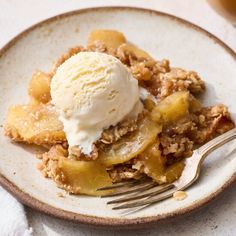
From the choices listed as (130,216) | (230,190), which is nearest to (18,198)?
(130,216)

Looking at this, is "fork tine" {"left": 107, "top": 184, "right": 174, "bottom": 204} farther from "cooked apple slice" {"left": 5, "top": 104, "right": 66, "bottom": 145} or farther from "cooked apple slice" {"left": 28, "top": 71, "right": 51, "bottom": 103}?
"cooked apple slice" {"left": 28, "top": 71, "right": 51, "bottom": 103}

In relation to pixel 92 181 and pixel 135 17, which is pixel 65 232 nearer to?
pixel 92 181

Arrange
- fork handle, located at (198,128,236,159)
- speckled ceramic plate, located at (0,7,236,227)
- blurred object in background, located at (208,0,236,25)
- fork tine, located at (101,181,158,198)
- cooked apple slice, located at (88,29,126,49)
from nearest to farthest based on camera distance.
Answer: speckled ceramic plate, located at (0,7,236,227), fork tine, located at (101,181,158,198), fork handle, located at (198,128,236,159), cooked apple slice, located at (88,29,126,49), blurred object in background, located at (208,0,236,25)

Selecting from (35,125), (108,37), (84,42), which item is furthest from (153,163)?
(84,42)

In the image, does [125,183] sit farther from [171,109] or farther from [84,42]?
[84,42]

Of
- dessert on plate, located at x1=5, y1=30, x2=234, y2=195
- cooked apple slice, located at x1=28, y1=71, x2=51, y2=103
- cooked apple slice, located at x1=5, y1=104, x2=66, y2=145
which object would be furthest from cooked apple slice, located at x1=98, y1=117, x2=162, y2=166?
cooked apple slice, located at x1=28, y1=71, x2=51, y2=103

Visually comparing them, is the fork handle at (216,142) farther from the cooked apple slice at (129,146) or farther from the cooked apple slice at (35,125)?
the cooked apple slice at (35,125)
